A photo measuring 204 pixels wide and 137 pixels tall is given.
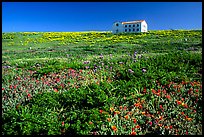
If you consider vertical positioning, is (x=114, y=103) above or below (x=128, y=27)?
below

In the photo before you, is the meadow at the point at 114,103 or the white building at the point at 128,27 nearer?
the meadow at the point at 114,103

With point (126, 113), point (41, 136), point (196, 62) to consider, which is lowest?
point (41, 136)

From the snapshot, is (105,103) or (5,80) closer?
(105,103)

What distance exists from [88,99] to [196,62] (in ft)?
15.3

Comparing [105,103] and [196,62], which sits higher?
[196,62]

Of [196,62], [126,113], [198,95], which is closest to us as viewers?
[126,113]

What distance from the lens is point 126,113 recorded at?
A: 6324 mm

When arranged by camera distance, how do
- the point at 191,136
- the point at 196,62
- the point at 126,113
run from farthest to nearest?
the point at 196,62 → the point at 126,113 → the point at 191,136

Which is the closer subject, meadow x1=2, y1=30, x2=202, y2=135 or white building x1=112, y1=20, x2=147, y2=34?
meadow x1=2, y1=30, x2=202, y2=135

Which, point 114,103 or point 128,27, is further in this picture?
point 128,27

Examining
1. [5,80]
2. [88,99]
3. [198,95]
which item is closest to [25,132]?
[88,99]

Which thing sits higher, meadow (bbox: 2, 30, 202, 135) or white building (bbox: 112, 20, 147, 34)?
white building (bbox: 112, 20, 147, 34)

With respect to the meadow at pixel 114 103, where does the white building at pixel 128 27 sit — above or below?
above

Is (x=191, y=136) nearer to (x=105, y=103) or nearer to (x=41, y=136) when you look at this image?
(x=105, y=103)
